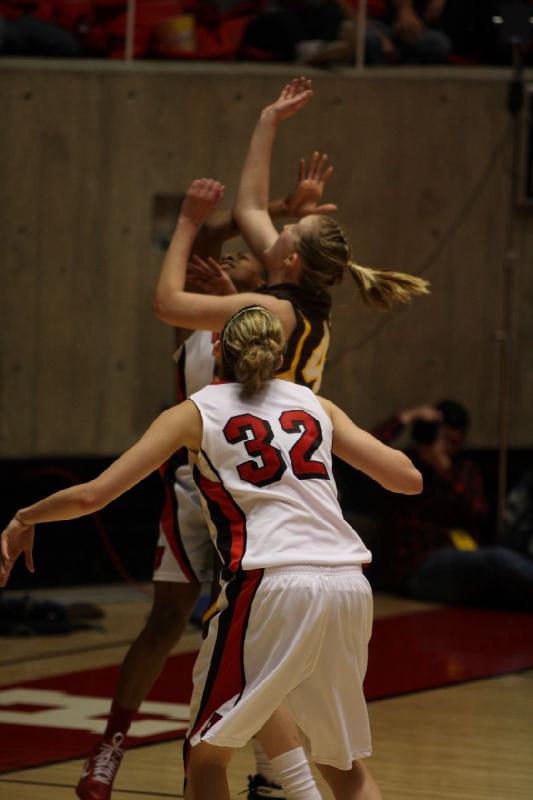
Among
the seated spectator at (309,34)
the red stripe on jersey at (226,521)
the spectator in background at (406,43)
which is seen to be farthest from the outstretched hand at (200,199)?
the spectator in background at (406,43)

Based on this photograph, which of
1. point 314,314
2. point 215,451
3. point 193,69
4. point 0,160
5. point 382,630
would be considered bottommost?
point 382,630

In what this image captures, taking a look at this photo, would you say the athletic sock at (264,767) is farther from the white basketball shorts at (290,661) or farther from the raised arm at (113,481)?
the raised arm at (113,481)

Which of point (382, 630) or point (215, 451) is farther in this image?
point (382, 630)

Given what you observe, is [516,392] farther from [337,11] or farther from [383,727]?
[383,727]

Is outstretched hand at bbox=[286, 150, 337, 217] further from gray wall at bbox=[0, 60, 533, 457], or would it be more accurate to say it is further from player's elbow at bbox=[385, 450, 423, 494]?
gray wall at bbox=[0, 60, 533, 457]

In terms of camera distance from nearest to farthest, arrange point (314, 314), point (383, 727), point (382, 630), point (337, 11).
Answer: point (314, 314)
point (383, 727)
point (382, 630)
point (337, 11)

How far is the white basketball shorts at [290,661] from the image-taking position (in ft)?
10.6

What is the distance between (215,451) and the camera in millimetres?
3357

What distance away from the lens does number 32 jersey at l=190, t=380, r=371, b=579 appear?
3.31 metres

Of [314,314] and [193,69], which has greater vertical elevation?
[193,69]

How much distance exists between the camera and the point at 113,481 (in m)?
3.25

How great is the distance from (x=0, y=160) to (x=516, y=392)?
328 centimetres

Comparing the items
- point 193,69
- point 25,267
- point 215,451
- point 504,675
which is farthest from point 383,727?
point 193,69

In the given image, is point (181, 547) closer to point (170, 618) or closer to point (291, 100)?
point (170, 618)
